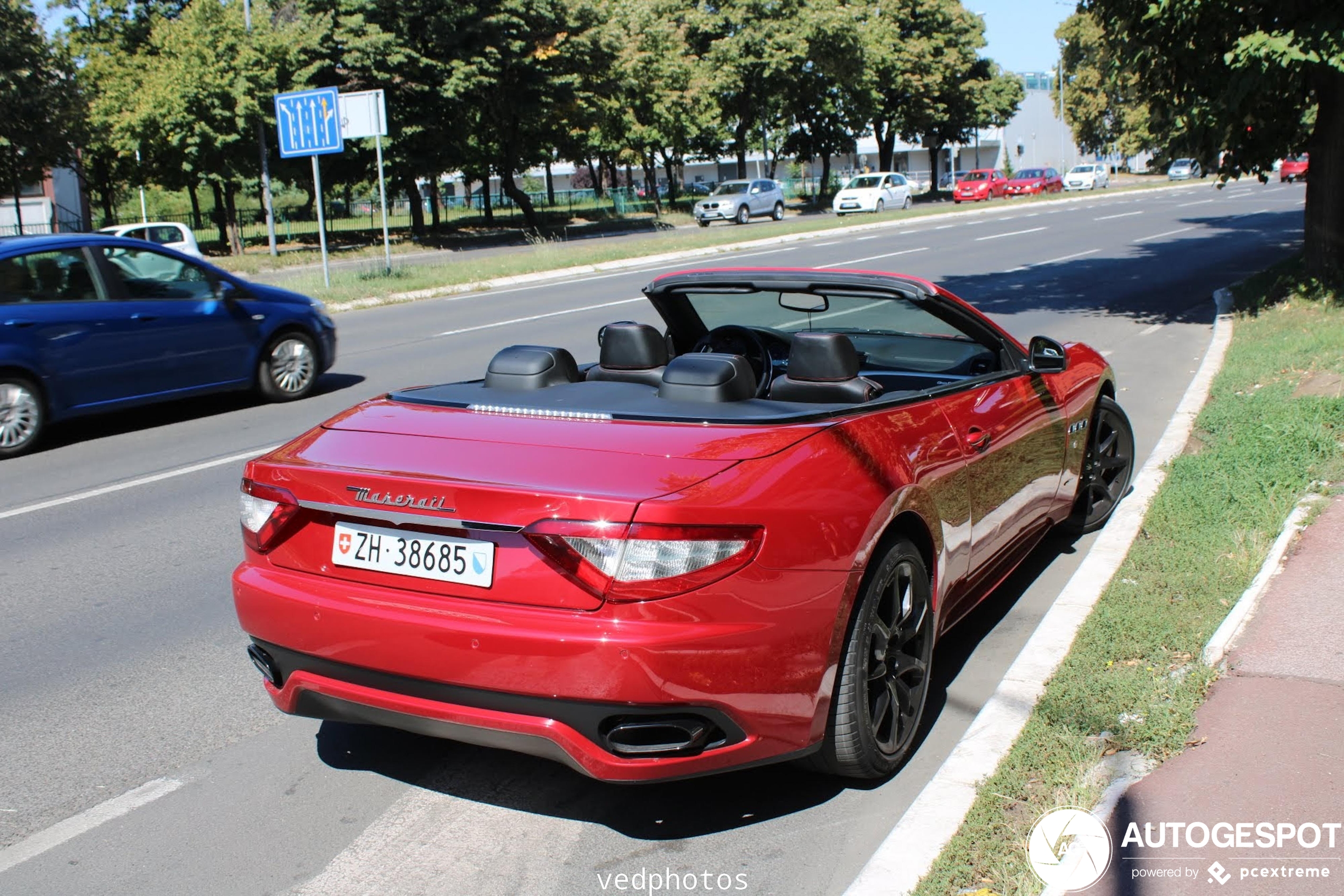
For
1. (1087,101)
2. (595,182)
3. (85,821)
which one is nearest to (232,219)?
(85,821)

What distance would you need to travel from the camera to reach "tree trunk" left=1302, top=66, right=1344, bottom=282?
14.2 metres

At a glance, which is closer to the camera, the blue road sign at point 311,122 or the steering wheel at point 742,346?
the steering wheel at point 742,346

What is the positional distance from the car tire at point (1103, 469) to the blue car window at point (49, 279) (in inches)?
306

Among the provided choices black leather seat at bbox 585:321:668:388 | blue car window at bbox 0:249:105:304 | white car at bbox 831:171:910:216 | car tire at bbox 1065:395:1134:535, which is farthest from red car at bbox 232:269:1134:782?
white car at bbox 831:171:910:216

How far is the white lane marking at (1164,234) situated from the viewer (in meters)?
28.9

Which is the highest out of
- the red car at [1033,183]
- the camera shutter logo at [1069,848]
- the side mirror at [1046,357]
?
the red car at [1033,183]

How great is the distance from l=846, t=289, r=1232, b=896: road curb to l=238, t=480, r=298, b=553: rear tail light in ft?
6.14

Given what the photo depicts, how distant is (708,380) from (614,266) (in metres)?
23.5

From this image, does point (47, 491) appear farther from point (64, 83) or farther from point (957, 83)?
point (957, 83)

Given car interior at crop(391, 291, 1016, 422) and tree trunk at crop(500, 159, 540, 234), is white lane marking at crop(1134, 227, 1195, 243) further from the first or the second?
car interior at crop(391, 291, 1016, 422)

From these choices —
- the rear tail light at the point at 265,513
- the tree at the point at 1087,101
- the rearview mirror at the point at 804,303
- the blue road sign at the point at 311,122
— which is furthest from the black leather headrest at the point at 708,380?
the tree at the point at 1087,101

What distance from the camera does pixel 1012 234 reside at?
32.5 metres

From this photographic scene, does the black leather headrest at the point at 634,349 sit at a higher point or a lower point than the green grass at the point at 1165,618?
higher

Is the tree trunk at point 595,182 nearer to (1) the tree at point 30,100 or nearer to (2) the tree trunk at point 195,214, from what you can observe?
(2) the tree trunk at point 195,214
